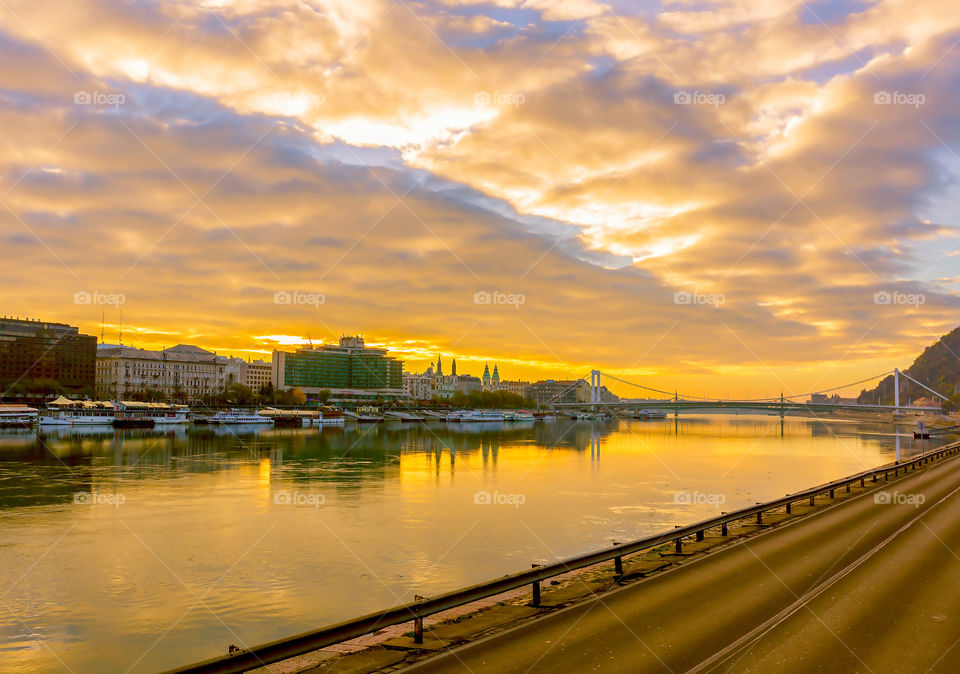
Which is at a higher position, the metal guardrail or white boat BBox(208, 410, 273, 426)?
the metal guardrail

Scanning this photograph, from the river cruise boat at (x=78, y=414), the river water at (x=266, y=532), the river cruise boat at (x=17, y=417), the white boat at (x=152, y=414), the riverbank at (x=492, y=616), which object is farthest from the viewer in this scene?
the white boat at (x=152, y=414)

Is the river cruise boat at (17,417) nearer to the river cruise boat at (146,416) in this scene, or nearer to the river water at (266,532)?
the river cruise boat at (146,416)

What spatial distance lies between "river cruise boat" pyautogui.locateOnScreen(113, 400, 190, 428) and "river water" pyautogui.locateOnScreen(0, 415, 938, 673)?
60.1 metres

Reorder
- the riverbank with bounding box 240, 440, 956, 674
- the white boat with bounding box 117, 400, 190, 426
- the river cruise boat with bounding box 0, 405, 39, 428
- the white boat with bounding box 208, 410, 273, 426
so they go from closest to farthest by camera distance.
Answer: the riverbank with bounding box 240, 440, 956, 674, the river cruise boat with bounding box 0, 405, 39, 428, the white boat with bounding box 117, 400, 190, 426, the white boat with bounding box 208, 410, 273, 426

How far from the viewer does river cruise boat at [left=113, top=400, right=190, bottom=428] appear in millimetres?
118062

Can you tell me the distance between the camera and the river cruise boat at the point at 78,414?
369 feet

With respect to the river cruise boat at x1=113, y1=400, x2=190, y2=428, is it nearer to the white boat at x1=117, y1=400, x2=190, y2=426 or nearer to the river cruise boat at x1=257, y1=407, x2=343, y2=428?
the white boat at x1=117, y1=400, x2=190, y2=426

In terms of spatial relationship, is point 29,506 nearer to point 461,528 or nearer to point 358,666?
point 461,528

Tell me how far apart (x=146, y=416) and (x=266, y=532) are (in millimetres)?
117493

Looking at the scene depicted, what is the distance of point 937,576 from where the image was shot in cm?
1559

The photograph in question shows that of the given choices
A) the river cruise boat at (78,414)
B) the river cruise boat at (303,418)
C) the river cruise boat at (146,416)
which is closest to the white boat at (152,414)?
the river cruise boat at (146,416)

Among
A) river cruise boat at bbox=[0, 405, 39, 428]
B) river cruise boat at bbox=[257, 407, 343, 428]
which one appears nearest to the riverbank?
river cruise boat at bbox=[0, 405, 39, 428]

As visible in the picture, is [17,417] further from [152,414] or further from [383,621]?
[383,621]

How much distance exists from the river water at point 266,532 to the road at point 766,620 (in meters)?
6.50
